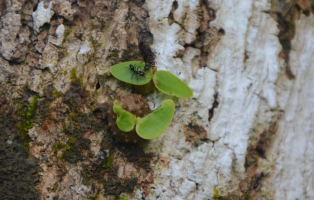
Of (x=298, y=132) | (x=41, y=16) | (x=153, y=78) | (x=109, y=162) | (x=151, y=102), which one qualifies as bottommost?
(x=109, y=162)

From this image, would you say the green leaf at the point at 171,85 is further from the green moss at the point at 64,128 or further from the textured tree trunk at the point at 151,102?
the green moss at the point at 64,128

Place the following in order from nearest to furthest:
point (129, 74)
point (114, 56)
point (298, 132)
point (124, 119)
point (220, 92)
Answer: point (124, 119) < point (129, 74) < point (114, 56) < point (220, 92) < point (298, 132)

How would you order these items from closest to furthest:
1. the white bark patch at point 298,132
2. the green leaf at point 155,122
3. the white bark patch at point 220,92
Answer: the green leaf at point 155,122 → the white bark patch at point 220,92 → the white bark patch at point 298,132

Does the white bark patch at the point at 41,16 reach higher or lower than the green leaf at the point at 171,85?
higher

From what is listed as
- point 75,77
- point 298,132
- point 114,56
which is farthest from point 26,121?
point 298,132

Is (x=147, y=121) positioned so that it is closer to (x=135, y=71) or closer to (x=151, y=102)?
(x=151, y=102)

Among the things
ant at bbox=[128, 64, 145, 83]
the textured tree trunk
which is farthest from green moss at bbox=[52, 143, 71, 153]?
ant at bbox=[128, 64, 145, 83]

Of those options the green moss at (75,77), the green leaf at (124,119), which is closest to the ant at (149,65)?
the green leaf at (124,119)
